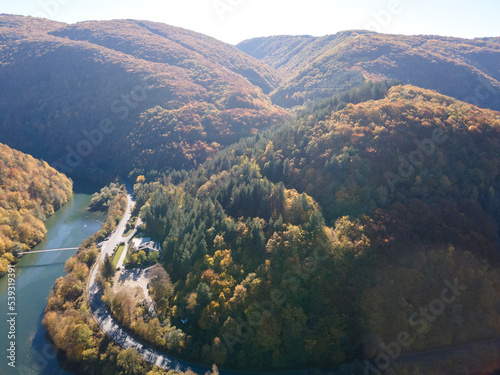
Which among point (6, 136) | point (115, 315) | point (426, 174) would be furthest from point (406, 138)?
point (6, 136)

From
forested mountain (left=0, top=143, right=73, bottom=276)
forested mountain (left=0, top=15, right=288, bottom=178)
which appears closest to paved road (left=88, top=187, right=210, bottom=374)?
forested mountain (left=0, top=143, right=73, bottom=276)

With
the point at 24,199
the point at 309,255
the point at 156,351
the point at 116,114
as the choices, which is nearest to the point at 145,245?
the point at 156,351

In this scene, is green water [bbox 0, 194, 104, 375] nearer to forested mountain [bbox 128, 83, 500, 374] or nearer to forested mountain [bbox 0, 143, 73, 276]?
forested mountain [bbox 0, 143, 73, 276]

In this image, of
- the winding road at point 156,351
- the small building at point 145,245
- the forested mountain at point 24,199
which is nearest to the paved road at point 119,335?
the winding road at point 156,351

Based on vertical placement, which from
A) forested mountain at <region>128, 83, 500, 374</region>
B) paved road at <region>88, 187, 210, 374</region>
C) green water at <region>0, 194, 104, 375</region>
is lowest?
Result: green water at <region>0, 194, 104, 375</region>

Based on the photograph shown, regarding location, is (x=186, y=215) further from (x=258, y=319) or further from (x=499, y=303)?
(x=499, y=303)

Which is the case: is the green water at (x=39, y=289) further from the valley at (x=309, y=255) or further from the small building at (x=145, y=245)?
the small building at (x=145, y=245)
